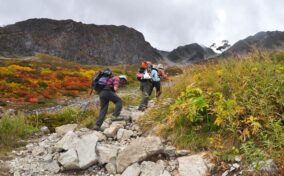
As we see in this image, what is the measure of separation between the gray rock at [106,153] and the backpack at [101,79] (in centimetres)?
248

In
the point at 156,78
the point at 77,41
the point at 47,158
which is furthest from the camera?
the point at 77,41

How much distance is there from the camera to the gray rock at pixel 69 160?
6.67 meters

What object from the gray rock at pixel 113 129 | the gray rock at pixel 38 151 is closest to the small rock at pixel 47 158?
the gray rock at pixel 38 151

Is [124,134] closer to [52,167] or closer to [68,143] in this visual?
[68,143]

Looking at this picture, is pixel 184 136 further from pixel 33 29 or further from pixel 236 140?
pixel 33 29

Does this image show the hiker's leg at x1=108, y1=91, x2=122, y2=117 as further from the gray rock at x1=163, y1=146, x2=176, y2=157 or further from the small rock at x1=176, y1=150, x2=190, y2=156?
the small rock at x1=176, y1=150, x2=190, y2=156

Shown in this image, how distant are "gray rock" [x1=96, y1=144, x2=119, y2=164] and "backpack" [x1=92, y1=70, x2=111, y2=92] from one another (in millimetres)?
2476

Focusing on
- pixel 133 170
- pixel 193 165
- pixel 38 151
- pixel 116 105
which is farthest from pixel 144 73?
pixel 193 165

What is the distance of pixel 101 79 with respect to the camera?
358 inches

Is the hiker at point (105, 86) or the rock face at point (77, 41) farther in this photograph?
the rock face at point (77, 41)

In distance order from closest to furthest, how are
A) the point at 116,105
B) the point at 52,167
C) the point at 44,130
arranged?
the point at 52,167 → the point at 116,105 → the point at 44,130

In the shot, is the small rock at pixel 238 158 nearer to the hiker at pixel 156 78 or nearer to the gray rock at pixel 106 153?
the gray rock at pixel 106 153

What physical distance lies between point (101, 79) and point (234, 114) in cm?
429

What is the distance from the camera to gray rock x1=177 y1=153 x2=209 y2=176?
17.9 feet
